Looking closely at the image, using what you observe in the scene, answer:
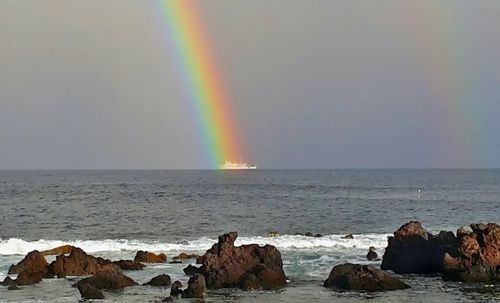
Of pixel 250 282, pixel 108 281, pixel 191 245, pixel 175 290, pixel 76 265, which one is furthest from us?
pixel 191 245

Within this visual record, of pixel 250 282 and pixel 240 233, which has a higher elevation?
pixel 250 282

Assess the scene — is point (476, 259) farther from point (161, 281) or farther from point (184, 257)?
point (184, 257)

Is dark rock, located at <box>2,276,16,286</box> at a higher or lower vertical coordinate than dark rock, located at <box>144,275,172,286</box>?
lower

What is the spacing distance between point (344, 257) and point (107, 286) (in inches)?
728

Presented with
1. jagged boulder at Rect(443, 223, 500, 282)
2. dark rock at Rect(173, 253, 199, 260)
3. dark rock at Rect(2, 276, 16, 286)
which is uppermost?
jagged boulder at Rect(443, 223, 500, 282)

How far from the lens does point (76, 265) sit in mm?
37250

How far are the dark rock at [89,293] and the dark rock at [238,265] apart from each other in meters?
5.70

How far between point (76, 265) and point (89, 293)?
7354 millimetres

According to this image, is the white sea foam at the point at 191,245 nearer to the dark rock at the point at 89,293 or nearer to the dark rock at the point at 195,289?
the dark rock at the point at 195,289

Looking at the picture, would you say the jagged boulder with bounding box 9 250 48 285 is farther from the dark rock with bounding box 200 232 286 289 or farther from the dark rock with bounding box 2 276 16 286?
the dark rock with bounding box 200 232 286 289

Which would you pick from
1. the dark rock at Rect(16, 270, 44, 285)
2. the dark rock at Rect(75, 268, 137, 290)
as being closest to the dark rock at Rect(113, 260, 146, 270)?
the dark rock at Rect(16, 270, 44, 285)

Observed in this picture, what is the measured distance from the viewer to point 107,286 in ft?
107

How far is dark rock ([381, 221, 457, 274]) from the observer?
1483 inches

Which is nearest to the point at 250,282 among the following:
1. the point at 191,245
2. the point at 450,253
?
the point at 450,253
